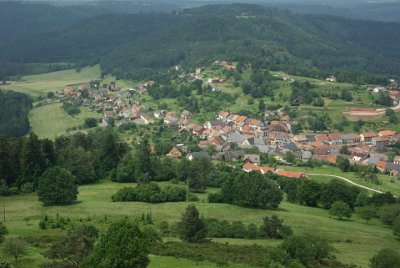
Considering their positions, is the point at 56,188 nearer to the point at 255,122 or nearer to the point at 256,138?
the point at 256,138

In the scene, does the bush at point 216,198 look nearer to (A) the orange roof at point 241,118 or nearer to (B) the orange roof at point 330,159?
(B) the orange roof at point 330,159

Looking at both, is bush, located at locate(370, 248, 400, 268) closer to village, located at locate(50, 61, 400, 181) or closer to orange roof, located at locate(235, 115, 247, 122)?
village, located at locate(50, 61, 400, 181)

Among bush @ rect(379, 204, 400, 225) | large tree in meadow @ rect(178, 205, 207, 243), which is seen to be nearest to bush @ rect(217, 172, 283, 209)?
bush @ rect(379, 204, 400, 225)

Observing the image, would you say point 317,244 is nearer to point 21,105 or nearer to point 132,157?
point 132,157

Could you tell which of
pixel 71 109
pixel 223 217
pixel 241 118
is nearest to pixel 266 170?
pixel 223 217

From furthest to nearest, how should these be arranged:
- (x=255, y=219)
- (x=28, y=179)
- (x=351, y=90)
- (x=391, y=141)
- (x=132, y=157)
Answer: (x=351, y=90) → (x=391, y=141) → (x=132, y=157) → (x=28, y=179) → (x=255, y=219)

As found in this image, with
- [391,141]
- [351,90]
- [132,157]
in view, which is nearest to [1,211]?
[132,157]
